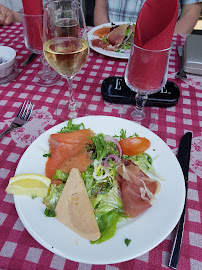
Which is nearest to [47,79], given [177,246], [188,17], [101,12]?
[177,246]

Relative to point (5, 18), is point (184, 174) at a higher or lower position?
lower

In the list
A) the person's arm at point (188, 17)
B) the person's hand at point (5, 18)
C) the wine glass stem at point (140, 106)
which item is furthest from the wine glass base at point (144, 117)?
A: the person's arm at point (188, 17)

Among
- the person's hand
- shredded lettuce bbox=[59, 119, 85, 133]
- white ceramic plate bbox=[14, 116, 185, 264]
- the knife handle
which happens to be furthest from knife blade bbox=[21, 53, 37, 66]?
the knife handle

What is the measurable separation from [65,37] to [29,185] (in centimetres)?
65

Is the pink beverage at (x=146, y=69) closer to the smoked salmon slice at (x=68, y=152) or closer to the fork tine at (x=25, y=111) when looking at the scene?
the smoked salmon slice at (x=68, y=152)

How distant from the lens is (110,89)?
1.19 meters

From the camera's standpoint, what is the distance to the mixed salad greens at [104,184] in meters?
0.67

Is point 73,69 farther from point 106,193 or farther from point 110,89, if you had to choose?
point 106,193

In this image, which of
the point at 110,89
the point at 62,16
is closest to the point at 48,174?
the point at 110,89

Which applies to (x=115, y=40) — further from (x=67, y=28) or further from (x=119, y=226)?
(x=119, y=226)

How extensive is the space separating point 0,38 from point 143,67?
1305mm

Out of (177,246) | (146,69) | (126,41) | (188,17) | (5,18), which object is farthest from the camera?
(188,17)

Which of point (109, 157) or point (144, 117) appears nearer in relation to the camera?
point (109, 157)

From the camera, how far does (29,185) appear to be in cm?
71
